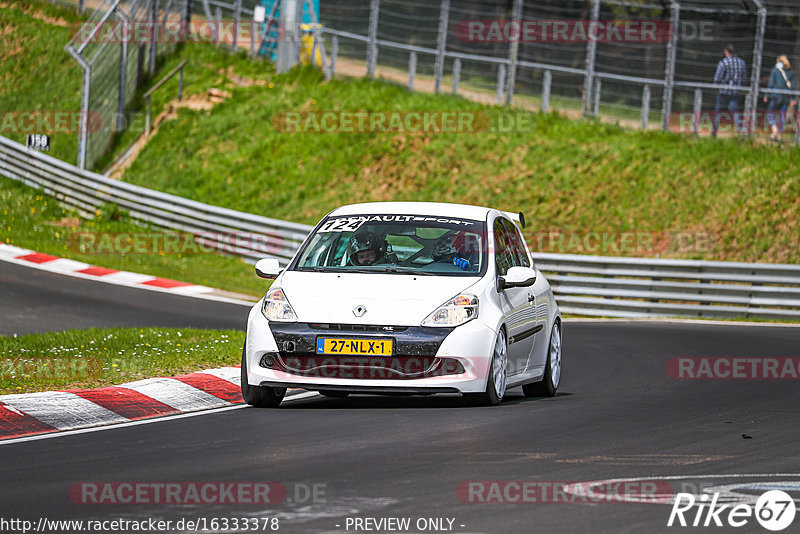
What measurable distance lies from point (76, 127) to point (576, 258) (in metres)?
18.1

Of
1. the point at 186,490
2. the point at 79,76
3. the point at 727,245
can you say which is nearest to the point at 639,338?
the point at 727,245

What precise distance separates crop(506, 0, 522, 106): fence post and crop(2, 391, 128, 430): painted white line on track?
69.0ft

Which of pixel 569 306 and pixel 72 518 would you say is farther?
pixel 569 306

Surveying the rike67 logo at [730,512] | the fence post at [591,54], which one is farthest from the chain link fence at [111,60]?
the rike67 logo at [730,512]

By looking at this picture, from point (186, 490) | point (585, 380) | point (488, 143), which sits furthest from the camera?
point (488, 143)

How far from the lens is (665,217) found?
2606 centimetres

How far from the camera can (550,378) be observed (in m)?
11.7

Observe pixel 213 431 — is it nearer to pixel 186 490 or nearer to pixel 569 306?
pixel 186 490

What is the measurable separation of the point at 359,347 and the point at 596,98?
20.6 meters

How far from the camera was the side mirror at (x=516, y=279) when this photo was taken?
10344 mm

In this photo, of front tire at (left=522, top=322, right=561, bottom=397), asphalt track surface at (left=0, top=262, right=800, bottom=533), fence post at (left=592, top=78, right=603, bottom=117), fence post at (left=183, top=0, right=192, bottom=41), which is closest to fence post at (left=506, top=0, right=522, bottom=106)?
fence post at (left=592, top=78, right=603, bottom=117)

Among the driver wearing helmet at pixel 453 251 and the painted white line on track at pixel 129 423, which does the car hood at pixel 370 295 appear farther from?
the painted white line on track at pixel 129 423

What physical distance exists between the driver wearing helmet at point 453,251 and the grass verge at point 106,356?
98.7 inches

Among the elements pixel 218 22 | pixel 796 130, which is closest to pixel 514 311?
pixel 796 130
